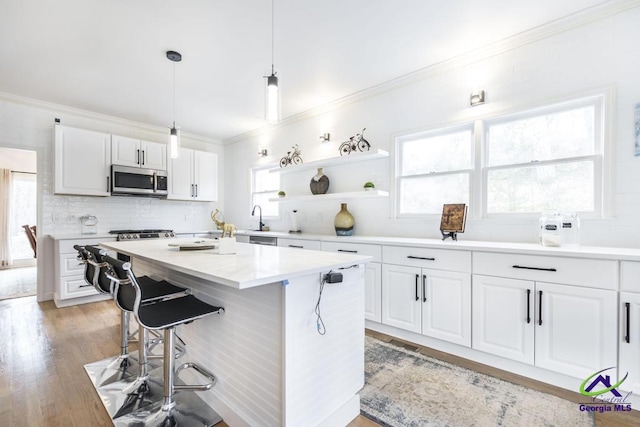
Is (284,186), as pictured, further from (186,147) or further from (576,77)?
(576,77)

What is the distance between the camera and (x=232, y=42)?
2641mm

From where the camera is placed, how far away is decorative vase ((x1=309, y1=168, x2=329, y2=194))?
400cm

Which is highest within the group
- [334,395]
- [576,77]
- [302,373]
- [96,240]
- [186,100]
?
[186,100]

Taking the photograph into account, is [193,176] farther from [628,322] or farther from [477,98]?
[628,322]

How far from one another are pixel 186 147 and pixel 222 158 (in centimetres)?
77

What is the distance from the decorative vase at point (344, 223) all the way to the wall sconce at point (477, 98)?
1.76 metres

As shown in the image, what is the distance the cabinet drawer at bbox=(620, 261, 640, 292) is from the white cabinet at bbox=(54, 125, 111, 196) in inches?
220

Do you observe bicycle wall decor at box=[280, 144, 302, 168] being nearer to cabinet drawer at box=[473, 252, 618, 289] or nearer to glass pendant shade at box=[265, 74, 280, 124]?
glass pendant shade at box=[265, 74, 280, 124]

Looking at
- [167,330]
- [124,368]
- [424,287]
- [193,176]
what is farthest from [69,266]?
[424,287]

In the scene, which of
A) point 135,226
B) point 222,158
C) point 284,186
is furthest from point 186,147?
point 284,186

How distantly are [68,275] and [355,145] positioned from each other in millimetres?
4104

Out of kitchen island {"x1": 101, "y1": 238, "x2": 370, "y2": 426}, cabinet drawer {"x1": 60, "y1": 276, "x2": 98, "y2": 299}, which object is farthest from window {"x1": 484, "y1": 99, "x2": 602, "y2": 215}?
cabinet drawer {"x1": 60, "y1": 276, "x2": 98, "y2": 299}

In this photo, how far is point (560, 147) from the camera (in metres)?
2.46

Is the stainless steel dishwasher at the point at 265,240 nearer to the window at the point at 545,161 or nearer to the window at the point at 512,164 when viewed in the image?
the window at the point at 512,164
